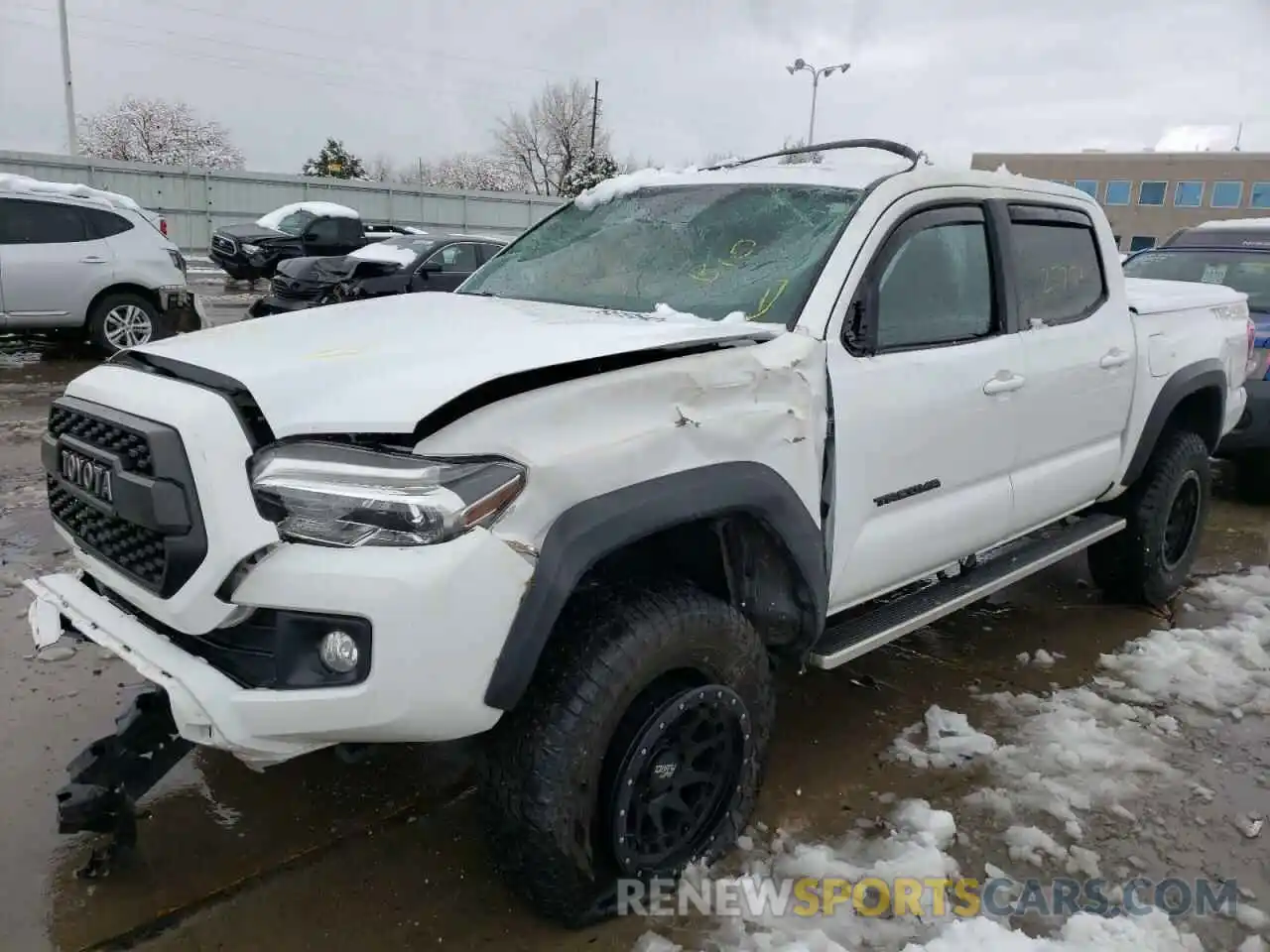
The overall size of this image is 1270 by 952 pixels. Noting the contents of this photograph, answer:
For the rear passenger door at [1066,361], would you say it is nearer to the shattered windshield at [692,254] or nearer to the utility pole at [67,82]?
the shattered windshield at [692,254]

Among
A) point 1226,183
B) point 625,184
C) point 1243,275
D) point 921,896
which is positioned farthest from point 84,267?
point 1226,183

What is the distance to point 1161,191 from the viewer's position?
52.9 meters

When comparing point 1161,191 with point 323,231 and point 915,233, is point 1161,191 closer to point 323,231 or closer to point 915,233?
point 323,231

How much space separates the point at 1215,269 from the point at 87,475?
307 inches

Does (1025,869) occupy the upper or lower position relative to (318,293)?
lower

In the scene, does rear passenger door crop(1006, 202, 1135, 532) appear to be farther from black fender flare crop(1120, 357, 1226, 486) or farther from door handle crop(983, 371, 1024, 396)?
black fender flare crop(1120, 357, 1226, 486)

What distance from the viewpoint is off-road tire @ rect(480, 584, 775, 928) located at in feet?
7.15

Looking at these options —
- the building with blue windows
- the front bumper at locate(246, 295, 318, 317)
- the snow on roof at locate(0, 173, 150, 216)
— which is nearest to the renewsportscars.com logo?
the front bumper at locate(246, 295, 318, 317)

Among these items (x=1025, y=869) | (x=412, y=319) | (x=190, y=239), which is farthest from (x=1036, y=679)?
(x=190, y=239)

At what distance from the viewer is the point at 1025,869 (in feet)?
9.03

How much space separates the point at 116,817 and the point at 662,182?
272cm

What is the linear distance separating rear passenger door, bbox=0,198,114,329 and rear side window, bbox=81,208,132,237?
4cm

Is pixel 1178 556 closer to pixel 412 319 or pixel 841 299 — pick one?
pixel 841 299

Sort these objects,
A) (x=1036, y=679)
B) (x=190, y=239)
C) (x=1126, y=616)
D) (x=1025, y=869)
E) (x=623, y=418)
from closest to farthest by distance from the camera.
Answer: (x=623, y=418) < (x=1025, y=869) < (x=1036, y=679) < (x=1126, y=616) < (x=190, y=239)
